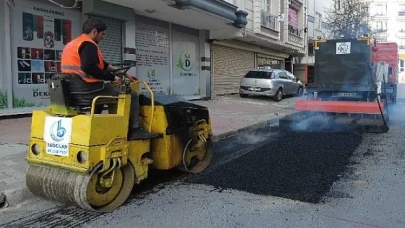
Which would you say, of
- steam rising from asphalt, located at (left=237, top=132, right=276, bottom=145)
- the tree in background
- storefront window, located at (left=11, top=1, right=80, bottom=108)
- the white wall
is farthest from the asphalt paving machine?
the white wall

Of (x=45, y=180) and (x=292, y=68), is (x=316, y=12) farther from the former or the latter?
(x=45, y=180)

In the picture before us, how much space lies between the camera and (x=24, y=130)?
342 inches

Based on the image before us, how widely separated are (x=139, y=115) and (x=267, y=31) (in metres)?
17.9

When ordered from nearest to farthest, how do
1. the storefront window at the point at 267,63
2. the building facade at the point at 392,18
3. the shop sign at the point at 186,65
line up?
the shop sign at the point at 186,65 → the storefront window at the point at 267,63 → the building facade at the point at 392,18

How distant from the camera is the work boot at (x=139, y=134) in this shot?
14.9 ft

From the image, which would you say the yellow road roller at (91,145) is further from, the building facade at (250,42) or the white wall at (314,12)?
the white wall at (314,12)

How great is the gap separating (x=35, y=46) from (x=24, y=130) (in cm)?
297

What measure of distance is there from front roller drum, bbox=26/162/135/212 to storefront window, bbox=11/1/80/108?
21.9 feet

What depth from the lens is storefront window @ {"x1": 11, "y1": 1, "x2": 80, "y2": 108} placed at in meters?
10.2

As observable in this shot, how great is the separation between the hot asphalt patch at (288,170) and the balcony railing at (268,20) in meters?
14.1

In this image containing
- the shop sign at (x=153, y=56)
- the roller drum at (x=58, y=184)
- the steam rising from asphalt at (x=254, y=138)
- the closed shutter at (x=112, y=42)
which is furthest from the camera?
the shop sign at (x=153, y=56)

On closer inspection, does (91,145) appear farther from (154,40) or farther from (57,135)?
(154,40)

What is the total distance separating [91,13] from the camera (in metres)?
11.8

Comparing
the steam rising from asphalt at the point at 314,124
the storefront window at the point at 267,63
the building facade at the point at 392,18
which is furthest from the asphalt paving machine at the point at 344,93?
the building facade at the point at 392,18
